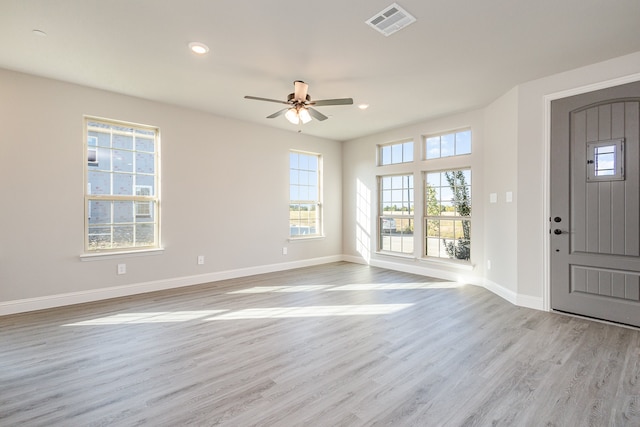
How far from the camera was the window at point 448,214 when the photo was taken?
520cm

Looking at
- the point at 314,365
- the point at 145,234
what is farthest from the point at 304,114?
the point at 145,234

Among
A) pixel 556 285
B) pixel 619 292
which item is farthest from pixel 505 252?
pixel 619 292

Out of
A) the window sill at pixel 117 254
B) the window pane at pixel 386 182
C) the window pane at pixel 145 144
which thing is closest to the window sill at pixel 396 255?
the window pane at pixel 386 182

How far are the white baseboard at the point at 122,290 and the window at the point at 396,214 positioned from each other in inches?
80.0

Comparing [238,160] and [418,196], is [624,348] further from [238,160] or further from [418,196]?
[238,160]

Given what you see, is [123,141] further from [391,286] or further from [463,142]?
[463,142]

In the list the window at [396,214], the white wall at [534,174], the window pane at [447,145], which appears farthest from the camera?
the window at [396,214]

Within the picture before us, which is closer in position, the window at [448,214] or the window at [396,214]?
the window at [448,214]

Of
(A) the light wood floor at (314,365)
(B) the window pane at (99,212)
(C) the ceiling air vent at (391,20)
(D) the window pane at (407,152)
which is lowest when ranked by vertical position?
(A) the light wood floor at (314,365)

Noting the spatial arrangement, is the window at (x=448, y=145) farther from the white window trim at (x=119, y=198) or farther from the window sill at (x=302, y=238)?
the white window trim at (x=119, y=198)

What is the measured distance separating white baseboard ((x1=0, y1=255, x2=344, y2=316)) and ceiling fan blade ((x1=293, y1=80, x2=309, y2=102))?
321cm

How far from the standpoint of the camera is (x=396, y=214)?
6211 millimetres

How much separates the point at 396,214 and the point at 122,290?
481 centimetres

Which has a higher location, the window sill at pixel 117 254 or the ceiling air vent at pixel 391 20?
the ceiling air vent at pixel 391 20
